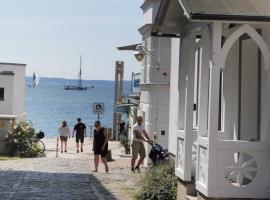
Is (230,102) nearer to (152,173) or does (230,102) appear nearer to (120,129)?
(152,173)

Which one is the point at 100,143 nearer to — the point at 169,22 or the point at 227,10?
the point at 169,22

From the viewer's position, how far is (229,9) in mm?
10312

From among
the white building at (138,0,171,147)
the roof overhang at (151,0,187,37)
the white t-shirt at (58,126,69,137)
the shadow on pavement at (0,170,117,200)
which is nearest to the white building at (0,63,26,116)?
the white t-shirt at (58,126,69,137)

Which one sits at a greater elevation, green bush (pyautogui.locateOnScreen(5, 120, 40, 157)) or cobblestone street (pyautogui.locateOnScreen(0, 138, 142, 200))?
green bush (pyautogui.locateOnScreen(5, 120, 40, 157))

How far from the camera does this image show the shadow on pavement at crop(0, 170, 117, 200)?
15.2 m

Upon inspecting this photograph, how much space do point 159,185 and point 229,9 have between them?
4836 millimetres

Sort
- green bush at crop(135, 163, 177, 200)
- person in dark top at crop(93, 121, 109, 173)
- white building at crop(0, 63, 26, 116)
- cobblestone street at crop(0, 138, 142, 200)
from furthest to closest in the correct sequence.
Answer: white building at crop(0, 63, 26, 116)
person in dark top at crop(93, 121, 109, 173)
cobblestone street at crop(0, 138, 142, 200)
green bush at crop(135, 163, 177, 200)

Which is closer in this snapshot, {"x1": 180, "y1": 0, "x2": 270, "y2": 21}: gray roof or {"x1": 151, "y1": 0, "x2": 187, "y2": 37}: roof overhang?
{"x1": 180, "y1": 0, "x2": 270, "y2": 21}: gray roof

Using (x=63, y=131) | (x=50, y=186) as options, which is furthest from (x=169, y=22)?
(x=63, y=131)

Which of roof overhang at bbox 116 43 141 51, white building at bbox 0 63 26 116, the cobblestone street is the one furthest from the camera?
white building at bbox 0 63 26 116

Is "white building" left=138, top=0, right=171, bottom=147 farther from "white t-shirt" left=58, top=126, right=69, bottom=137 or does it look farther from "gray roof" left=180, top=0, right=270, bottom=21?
"gray roof" left=180, top=0, right=270, bottom=21

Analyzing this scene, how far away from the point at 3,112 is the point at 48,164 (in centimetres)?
1603

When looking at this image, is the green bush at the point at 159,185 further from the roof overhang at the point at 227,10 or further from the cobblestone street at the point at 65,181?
the roof overhang at the point at 227,10

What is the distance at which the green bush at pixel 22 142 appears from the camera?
1181 inches
